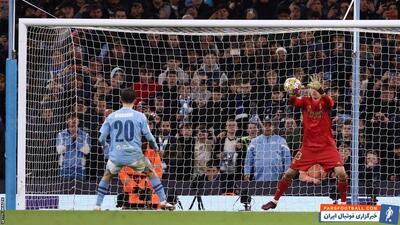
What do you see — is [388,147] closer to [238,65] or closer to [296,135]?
[296,135]

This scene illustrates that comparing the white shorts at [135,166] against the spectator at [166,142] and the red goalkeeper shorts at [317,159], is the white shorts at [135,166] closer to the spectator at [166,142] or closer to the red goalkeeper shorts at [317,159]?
the spectator at [166,142]

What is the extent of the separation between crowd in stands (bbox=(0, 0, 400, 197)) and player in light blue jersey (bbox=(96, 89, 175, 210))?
A: 3.71 ft

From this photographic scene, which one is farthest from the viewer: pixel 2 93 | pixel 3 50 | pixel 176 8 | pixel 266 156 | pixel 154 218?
pixel 176 8

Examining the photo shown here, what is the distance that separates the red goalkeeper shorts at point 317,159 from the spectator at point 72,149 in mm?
2794

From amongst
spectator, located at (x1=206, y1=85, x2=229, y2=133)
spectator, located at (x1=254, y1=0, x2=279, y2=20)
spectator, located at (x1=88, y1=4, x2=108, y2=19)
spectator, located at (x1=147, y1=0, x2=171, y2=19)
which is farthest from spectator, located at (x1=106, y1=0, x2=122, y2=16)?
spectator, located at (x1=206, y1=85, x2=229, y2=133)

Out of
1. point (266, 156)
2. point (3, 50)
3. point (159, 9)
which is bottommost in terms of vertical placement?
point (266, 156)

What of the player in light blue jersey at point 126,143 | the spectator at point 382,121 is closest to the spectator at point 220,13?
the spectator at point 382,121

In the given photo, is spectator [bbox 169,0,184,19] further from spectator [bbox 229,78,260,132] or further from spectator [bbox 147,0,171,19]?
spectator [bbox 229,78,260,132]

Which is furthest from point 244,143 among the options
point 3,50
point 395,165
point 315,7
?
point 3,50

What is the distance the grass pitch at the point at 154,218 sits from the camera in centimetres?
1222

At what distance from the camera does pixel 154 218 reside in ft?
40.6

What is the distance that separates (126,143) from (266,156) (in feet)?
7.81

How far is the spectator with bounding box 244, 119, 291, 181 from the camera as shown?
→ 15.6 meters

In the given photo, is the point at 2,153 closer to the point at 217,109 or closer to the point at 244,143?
the point at 217,109
